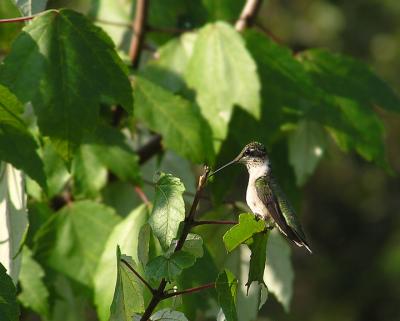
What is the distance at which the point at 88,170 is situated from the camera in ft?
9.07

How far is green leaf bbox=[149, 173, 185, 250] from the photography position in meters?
1.53

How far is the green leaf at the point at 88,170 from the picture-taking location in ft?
9.05

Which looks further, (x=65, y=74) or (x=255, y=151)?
(x=65, y=74)

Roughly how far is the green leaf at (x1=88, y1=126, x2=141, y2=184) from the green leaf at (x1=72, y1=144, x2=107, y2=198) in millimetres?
16

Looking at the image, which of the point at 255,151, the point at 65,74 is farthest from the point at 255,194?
the point at 65,74

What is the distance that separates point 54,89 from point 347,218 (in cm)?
841

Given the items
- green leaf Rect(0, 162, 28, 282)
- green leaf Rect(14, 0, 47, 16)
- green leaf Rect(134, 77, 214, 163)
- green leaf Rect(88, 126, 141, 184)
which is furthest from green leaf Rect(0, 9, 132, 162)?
green leaf Rect(88, 126, 141, 184)

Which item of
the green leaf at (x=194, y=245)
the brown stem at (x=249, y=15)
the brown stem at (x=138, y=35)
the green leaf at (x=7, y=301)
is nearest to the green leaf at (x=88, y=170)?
the brown stem at (x=138, y=35)

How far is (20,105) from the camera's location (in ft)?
7.08

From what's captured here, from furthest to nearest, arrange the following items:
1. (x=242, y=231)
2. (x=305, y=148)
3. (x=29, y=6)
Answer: (x=305, y=148), (x=29, y=6), (x=242, y=231)

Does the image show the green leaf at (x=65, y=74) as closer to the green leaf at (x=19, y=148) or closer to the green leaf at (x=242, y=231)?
the green leaf at (x=19, y=148)

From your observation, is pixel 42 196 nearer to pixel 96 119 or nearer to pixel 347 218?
pixel 96 119

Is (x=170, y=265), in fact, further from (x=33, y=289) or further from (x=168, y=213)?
(x=33, y=289)

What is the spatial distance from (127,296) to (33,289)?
3.66 ft
